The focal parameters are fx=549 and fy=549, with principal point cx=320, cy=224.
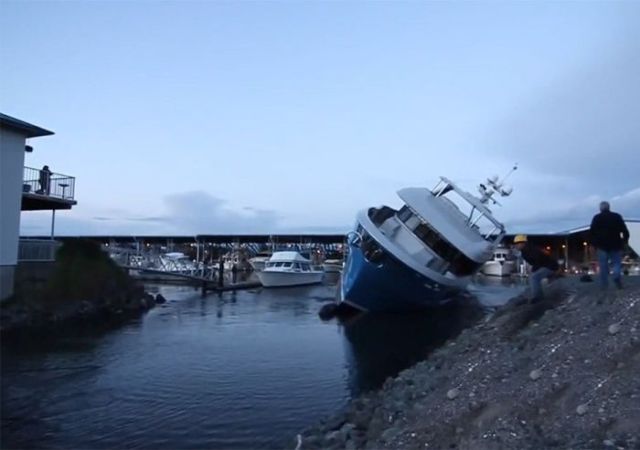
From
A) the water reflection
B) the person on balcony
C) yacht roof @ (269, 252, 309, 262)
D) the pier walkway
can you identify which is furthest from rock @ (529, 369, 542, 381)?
yacht roof @ (269, 252, 309, 262)

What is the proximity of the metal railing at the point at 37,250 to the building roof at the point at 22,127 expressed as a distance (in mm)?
5424

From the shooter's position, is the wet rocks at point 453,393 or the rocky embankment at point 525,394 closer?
the rocky embankment at point 525,394

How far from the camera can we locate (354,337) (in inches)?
874

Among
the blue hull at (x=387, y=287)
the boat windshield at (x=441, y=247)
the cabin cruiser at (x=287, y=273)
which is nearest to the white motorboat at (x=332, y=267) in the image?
the cabin cruiser at (x=287, y=273)

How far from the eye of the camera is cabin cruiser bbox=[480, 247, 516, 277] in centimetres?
7200

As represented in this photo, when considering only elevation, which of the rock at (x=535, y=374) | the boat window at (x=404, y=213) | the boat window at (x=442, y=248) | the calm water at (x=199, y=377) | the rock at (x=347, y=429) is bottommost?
the calm water at (x=199, y=377)

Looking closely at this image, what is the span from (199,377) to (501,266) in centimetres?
6299

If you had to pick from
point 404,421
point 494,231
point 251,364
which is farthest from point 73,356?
point 494,231

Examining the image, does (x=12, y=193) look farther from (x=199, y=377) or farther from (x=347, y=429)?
(x=347, y=429)

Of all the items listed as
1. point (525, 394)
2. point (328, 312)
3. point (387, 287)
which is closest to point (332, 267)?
point (328, 312)

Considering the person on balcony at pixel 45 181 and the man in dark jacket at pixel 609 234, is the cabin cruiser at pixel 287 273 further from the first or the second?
the man in dark jacket at pixel 609 234

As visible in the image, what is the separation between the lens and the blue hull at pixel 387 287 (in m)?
25.7

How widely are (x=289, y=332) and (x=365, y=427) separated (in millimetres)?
14009

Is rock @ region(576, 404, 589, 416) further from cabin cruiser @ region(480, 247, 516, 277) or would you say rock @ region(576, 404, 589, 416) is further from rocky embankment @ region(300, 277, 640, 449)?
cabin cruiser @ region(480, 247, 516, 277)
